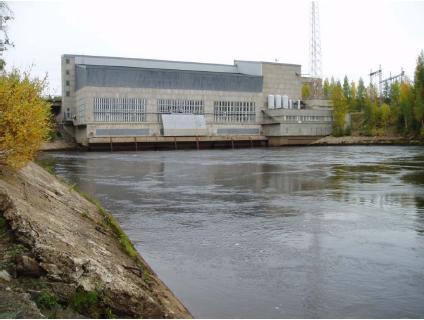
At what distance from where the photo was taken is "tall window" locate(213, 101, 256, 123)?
113188mm

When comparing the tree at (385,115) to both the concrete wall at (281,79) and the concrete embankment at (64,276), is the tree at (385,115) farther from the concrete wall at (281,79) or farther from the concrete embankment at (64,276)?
the concrete embankment at (64,276)

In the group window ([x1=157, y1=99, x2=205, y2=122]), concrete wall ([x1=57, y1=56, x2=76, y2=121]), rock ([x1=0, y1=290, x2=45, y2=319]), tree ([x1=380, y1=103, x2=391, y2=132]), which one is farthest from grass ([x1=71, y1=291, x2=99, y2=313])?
tree ([x1=380, y1=103, x2=391, y2=132])

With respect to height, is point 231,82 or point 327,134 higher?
point 231,82

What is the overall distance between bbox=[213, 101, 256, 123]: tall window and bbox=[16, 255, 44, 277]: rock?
346 ft

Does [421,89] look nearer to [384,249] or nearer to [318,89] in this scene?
[318,89]

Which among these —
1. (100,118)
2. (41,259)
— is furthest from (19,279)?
(100,118)

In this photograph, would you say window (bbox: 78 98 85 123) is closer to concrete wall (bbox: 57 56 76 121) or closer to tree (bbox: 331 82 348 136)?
concrete wall (bbox: 57 56 76 121)

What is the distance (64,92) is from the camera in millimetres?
112562

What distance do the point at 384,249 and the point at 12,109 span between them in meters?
10.1

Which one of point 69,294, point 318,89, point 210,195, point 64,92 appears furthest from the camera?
point 318,89

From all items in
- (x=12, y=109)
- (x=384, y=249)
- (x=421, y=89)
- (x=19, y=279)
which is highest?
(x=421, y=89)

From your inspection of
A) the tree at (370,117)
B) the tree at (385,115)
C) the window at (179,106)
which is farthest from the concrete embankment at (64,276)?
the tree at (385,115)

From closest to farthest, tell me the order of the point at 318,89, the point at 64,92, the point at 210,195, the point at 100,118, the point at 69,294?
the point at 69,294 → the point at 210,195 → the point at 100,118 → the point at 64,92 → the point at 318,89

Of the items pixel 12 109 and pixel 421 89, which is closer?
pixel 12 109
